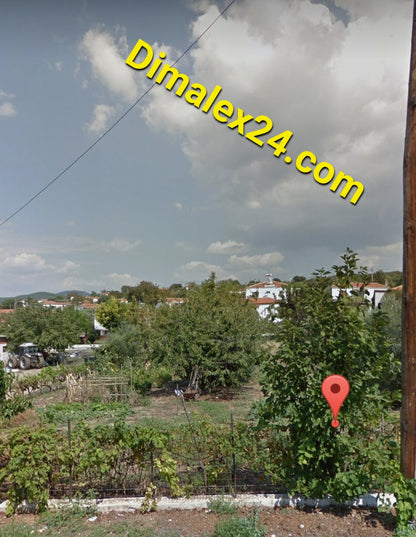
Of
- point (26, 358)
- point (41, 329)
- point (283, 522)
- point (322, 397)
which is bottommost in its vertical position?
point (283, 522)

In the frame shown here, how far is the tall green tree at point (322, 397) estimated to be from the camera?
3.74 m

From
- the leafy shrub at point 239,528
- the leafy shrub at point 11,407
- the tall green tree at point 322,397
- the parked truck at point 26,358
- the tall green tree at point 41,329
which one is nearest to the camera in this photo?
the leafy shrub at point 239,528

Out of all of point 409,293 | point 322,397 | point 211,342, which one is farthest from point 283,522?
point 211,342

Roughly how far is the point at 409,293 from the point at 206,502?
10.1 ft

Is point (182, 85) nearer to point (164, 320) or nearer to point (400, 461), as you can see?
point (400, 461)

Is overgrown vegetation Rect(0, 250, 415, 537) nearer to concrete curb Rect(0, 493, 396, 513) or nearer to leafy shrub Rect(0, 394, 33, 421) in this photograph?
concrete curb Rect(0, 493, 396, 513)

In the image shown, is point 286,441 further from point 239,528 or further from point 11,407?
point 11,407

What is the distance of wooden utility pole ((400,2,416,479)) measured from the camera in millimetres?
3598

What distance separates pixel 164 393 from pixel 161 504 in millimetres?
11710

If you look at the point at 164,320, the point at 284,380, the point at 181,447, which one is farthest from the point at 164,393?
the point at 284,380

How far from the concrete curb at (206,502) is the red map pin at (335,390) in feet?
3.48

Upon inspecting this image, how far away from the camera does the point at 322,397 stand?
12.3ft

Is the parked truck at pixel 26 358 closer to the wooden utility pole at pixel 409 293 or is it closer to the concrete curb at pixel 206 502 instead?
the concrete curb at pixel 206 502

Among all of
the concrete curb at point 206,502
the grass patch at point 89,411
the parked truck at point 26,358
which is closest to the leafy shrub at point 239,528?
the concrete curb at point 206,502
